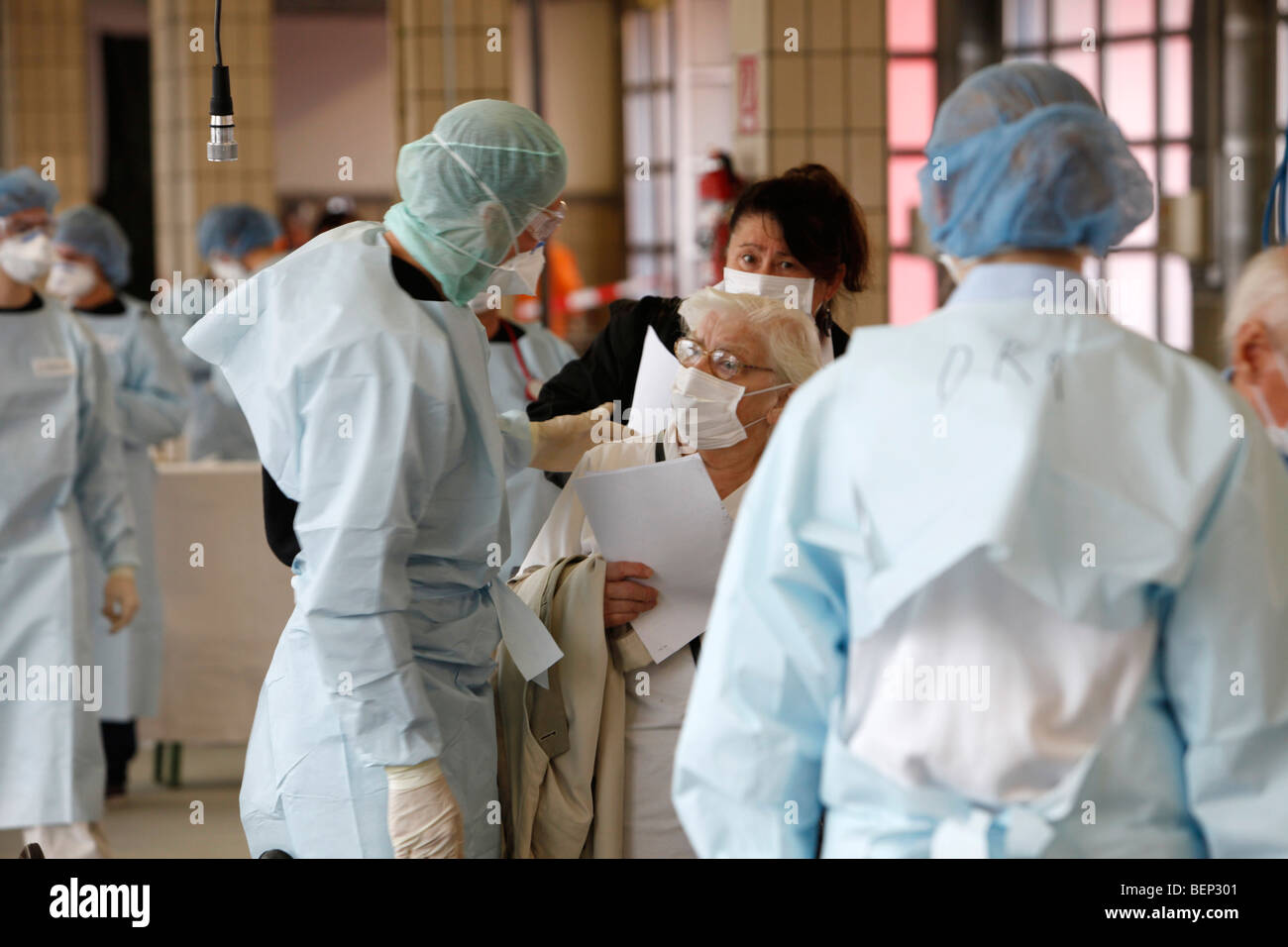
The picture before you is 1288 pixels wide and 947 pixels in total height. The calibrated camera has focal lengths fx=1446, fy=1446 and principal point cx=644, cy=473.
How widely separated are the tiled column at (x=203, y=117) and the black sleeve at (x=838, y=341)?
22.5ft

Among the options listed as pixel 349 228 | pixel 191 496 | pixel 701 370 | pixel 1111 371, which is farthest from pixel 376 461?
pixel 191 496

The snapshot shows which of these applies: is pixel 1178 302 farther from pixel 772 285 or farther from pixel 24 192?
pixel 24 192

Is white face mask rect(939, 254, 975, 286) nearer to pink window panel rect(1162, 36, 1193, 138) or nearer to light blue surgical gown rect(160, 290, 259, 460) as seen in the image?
light blue surgical gown rect(160, 290, 259, 460)

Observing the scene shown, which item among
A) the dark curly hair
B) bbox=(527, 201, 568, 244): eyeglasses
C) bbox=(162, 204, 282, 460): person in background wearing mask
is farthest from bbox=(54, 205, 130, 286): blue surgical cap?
bbox=(527, 201, 568, 244): eyeglasses

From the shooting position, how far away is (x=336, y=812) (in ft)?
6.53

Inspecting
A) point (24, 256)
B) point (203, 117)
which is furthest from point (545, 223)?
point (203, 117)

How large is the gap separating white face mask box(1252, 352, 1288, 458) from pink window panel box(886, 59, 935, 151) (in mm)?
6730

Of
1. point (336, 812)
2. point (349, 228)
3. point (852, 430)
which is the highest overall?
point (349, 228)

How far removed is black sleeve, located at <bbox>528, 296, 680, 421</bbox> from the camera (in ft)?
9.15

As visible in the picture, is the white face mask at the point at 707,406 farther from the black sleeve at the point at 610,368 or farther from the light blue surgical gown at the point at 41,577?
the light blue surgical gown at the point at 41,577

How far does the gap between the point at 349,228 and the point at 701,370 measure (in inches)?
22.7

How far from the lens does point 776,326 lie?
7.55 ft

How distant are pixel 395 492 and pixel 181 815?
141 inches
